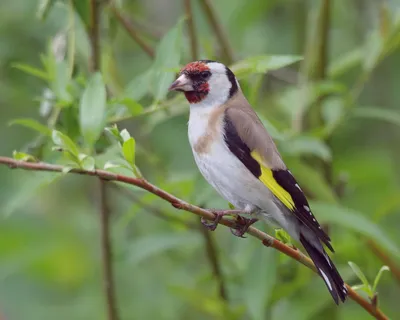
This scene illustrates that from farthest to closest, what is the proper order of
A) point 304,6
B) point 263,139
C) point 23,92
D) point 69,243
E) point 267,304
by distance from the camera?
point 69,243 → point 304,6 → point 23,92 → point 267,304 → point 263,139

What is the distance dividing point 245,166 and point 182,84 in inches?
12.3

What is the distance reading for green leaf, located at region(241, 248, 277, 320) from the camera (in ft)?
9.87

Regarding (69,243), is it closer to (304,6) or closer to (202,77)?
(304,6)

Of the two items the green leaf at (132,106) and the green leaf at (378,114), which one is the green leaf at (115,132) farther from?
the green leaf at (378,114)

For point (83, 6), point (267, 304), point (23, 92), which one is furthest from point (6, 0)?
point (267, 304)

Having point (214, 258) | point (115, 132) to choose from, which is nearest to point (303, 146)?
point (214, 258)

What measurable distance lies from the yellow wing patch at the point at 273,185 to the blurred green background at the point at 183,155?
0.11 metres

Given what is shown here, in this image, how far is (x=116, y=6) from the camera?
321cm

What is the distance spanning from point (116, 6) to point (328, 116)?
0.97 m

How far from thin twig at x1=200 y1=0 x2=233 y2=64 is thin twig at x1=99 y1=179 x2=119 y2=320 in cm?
78

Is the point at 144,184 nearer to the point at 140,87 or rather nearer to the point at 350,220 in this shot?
the point at 140,87

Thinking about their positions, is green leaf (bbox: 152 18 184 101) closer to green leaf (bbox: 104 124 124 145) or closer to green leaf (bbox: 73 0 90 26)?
green leaf (bbox: 73 0 90 26)

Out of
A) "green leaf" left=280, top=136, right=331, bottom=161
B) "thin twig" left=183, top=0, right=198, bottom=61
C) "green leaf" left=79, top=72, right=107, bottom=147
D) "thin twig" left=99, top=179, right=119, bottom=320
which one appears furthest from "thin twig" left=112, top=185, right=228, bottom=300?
"green leaf" left=79, top=72, right=107, bottom=147

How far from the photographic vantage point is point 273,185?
2.62 metres
